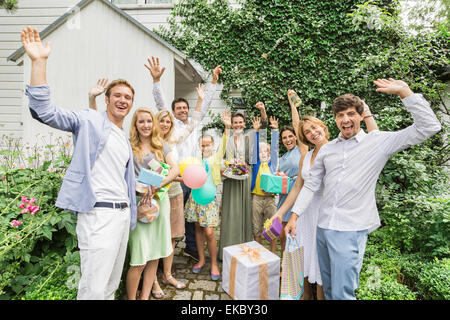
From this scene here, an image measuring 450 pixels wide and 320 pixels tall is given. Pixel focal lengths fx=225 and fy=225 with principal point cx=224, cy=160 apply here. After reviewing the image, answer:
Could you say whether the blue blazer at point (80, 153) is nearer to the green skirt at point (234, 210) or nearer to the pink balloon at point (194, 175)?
the pink balloon at point (194, 175)

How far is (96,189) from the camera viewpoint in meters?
1.62

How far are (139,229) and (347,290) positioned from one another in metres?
1.78

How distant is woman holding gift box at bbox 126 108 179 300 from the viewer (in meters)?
2.08

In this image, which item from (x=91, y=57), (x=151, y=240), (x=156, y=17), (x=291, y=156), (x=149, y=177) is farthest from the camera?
(x=156, y=17)

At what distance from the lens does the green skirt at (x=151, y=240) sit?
2102mm

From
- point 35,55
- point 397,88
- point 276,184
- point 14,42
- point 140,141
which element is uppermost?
point 14,42

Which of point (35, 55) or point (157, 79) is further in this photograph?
point (157, 79)

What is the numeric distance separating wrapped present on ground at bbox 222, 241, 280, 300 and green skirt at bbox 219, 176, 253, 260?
0.82 meters

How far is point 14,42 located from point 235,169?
705 centimetres

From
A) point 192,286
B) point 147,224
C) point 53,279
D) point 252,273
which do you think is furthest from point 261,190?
point 53,279

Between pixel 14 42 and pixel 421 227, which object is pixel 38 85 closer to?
pixel 421 227

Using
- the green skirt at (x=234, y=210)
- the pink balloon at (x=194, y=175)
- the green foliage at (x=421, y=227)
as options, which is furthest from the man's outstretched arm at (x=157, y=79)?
the green foliage at (x=421, y=227)
